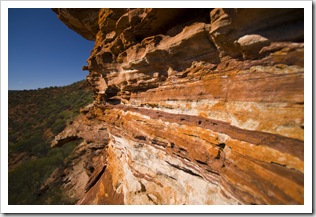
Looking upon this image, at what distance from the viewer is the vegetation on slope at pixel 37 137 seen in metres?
12.1

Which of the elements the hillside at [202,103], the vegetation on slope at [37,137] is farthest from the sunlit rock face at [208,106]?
the vegetation on slope at [37,137]

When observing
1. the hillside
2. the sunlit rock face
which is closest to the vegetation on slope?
the hillside

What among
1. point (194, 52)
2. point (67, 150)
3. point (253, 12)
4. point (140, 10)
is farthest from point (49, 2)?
point (67, 150)

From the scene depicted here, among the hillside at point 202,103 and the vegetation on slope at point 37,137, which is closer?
the hillside at point 202,103

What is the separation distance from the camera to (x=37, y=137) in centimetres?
2044

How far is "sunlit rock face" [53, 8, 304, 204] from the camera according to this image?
A: 2.31 m

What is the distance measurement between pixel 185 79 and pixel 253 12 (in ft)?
5.81

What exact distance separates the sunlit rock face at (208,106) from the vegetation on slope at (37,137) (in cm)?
749

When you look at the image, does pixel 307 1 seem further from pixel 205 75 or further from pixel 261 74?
pixel 205 75

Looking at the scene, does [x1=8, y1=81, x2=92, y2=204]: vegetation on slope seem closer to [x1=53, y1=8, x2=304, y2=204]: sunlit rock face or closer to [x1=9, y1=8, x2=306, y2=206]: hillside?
[x1=9, y1=8, x2=306, y2=206]: hillside

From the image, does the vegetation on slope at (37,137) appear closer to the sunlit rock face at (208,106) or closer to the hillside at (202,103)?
the hillside at (202,103)

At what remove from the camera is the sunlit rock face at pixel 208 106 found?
231 centimetres

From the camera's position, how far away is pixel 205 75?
3479 mm

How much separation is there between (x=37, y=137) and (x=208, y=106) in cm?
2275
